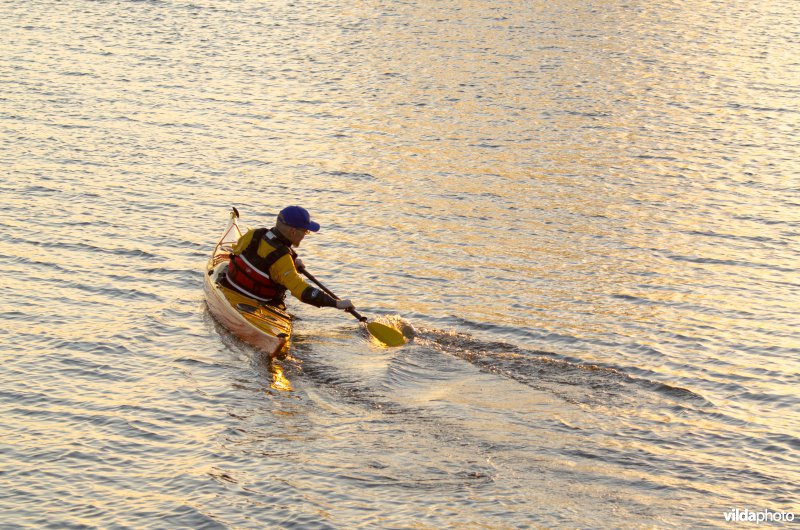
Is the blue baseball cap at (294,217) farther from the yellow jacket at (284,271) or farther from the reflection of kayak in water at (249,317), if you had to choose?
the reflection of kayak in water at (249,317)

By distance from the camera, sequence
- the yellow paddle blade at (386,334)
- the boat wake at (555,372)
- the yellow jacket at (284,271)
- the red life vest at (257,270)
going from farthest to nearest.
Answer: the yellow paddle blade at (386,334) < the red life vest at (257,270) < the yellow jacket at (284,271) < the boat wake at (555,372)

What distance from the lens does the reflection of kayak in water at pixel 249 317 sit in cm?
1326

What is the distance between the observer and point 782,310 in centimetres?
1566

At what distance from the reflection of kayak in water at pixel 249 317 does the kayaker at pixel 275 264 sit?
17 cm

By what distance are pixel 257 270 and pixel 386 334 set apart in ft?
6.90

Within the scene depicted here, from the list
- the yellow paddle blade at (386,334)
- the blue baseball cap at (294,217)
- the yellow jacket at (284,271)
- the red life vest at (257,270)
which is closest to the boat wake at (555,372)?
the yellow paddle blade at (386,334)

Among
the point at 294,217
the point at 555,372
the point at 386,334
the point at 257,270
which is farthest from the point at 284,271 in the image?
the point at 555,372

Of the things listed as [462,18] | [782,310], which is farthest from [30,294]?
[462,18]

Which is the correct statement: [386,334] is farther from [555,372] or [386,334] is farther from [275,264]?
[555,372]

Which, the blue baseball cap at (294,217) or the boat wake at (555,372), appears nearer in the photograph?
the boat wake at (555,372)

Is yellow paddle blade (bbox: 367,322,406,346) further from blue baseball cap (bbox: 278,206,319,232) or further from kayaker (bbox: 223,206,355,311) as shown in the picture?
blue baseball cap (bbox: 278,206,319,232)

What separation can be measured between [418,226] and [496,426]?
867cm

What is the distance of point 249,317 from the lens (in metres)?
13.6

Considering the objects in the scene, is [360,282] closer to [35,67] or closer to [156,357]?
[156,357]
